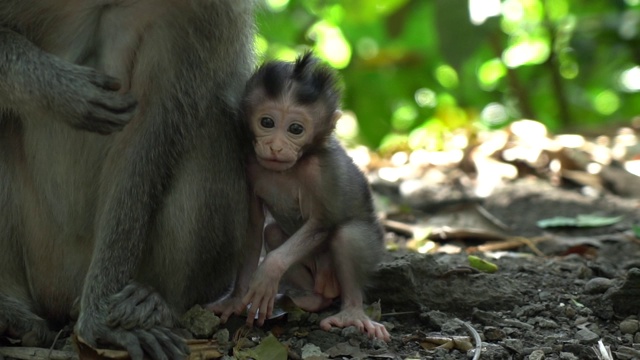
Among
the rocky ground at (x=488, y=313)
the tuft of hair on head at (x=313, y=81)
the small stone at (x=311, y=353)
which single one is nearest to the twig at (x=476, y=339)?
the rocky ground at (x=488, y=313)

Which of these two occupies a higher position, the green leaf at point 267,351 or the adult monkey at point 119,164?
the adult monkey at point 119,164

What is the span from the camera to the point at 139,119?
3994 mm

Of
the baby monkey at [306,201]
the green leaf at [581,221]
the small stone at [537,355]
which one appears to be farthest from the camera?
the green leaf at [581,221]

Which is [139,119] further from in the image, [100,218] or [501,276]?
[501,276]

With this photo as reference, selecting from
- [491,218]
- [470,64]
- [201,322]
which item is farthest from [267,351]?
[470,64]

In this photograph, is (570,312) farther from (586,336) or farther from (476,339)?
(476,339)

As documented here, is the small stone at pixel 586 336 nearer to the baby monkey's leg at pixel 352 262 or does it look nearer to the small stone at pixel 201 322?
the baby monkey's leg at pixel 352 262

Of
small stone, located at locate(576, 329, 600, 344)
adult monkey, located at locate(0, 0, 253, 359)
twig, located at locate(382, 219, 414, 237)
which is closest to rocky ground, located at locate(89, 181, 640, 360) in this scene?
small stone, located at locate(576, 329, 600, 344)

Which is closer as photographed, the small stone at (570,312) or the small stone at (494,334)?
the small stone at (494,334)

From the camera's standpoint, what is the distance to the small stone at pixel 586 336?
3787 mm

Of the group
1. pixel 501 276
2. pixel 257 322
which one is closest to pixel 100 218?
pixel 257 322

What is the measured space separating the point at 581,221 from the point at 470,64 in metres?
3.13

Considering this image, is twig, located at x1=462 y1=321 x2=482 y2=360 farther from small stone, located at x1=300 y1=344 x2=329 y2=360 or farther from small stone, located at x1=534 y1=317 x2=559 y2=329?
small stone, located at x1=300 y1=344 x2=329 y2=360

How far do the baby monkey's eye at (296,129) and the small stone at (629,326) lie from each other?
1.52 metres
